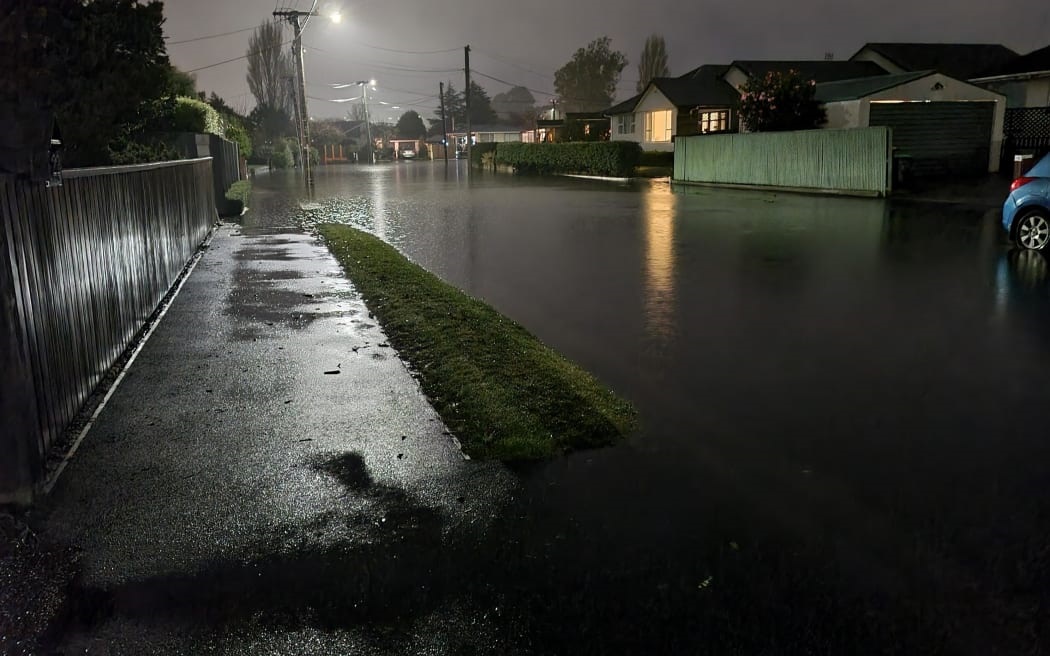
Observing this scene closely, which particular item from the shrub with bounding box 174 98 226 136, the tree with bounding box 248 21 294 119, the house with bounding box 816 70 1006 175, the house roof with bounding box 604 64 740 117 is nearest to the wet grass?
the shrub with bounding box 174 98 226 136

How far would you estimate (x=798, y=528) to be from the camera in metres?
4.03

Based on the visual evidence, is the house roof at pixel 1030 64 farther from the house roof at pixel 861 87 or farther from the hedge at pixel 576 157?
the hedge at pixel 576 157

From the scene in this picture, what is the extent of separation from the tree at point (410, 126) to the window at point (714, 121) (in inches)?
4009

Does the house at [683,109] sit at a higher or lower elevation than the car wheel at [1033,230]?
higher

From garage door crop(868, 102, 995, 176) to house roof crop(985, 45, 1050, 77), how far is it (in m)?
6.12

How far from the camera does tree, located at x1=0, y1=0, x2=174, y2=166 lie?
9250mm

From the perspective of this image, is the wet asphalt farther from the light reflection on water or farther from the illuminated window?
the illuminated window

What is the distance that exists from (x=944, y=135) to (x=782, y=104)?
6223 mm

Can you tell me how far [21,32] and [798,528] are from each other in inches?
379

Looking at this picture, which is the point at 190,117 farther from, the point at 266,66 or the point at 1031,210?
the point at 266,66

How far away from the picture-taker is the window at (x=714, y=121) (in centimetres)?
5094

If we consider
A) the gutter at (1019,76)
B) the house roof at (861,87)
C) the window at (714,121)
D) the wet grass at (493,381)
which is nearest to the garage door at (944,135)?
the house roof at (861,87)

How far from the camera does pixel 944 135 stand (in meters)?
29.8

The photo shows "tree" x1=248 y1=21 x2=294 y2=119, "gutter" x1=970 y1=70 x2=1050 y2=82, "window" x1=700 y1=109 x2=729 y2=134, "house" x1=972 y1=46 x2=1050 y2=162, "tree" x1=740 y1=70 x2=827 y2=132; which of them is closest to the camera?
"house" x1=972 y1=46 x2=1050 y2=162
